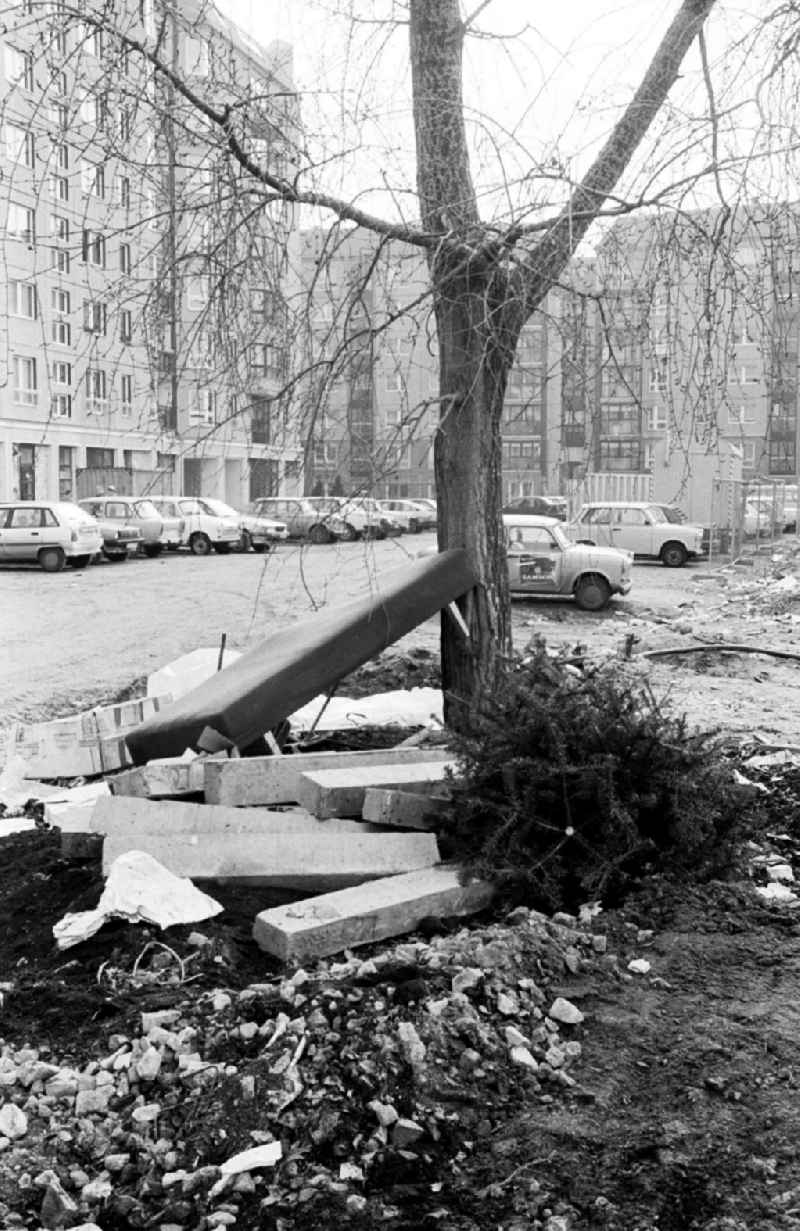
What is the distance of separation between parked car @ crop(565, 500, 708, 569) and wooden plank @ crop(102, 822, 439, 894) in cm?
2644

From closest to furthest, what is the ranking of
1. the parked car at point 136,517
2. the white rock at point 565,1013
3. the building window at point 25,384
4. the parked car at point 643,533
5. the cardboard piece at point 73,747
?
the white rock at point 565,1013 < the cardboard piece at point 73,747 < the parked car at point 643,533 < the parked car at point 136,517 < the building window at point 25,384

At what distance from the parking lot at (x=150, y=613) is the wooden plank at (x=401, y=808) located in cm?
166

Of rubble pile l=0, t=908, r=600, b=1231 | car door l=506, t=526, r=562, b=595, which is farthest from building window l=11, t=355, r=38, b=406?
rubble pile l=0, t=908, r=600, b=1231

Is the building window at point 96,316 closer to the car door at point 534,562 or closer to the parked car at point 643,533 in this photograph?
the car door at point 534,562

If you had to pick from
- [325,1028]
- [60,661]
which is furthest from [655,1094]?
[60,661]

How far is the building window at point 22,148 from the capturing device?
5.75 meters

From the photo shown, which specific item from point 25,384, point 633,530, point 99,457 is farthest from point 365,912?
point 99,457

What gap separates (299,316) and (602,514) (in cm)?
2592

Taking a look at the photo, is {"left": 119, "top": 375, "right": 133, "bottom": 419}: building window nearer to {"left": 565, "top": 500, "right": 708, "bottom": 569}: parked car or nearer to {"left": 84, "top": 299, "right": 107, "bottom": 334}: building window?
{"left": 84, "top": 299, "right": 107, "bottom": 334}: building window

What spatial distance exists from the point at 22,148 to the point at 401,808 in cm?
384

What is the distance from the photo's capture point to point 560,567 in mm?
21359

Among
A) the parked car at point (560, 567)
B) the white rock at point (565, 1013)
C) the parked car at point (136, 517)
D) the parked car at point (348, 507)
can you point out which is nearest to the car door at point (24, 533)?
the parked car at point (136, 517)

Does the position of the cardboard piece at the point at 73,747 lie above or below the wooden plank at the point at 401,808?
below

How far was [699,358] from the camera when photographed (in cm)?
645
